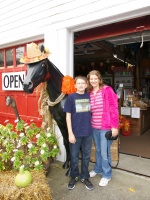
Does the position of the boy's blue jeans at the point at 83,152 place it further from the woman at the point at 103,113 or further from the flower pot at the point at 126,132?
the flower pot at the point at 126,132

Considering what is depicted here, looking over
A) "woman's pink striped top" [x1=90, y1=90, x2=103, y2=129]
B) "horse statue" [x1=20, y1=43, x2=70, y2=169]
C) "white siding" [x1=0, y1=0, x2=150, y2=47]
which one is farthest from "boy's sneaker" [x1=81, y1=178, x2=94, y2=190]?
"white siding" [x1=0, y1=0, x2=150, y2=47]

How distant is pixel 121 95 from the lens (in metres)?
5.97

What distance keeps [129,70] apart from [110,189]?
5.95 m

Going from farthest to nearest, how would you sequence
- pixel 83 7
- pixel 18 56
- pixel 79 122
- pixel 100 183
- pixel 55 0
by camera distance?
1. pixel 18 56
2. pixel 55 0
3. pixel 83 7
4. pixel 100 183
5. pixel 79 122

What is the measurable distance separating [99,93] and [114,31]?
1.46 meters

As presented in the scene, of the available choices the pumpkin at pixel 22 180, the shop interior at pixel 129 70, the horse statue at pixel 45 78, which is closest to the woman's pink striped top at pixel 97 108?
the horse statue at pixel 45 78

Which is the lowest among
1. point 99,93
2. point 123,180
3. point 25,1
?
point 123,180

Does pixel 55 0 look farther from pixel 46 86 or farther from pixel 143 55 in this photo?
pixel 143 55

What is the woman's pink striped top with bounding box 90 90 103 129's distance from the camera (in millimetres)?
2711

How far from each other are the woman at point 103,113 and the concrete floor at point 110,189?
0.16 meters

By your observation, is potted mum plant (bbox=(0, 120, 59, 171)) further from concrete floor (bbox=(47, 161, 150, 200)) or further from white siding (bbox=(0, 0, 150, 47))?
white siding (bbox=(0, 0, 150, 47))

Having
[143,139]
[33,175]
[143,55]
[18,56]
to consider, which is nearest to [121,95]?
[143,139]

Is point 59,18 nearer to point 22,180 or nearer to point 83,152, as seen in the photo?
point 83,152

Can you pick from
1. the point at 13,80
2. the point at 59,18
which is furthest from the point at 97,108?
the point at 13,80
